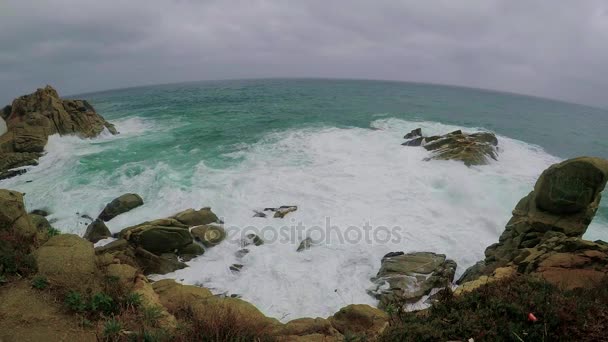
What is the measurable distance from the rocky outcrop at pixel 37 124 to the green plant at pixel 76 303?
2266cm

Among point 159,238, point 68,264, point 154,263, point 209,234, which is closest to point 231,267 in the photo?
point 209,234

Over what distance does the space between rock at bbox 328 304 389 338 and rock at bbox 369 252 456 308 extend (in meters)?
1.87

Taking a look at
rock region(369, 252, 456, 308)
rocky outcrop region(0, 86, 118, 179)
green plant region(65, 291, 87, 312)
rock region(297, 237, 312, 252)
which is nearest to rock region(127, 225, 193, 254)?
rock region(297, 237, 312, 252)

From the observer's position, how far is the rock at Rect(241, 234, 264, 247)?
45.9 feet

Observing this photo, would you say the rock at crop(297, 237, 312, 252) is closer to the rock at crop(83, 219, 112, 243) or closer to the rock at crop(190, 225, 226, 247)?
the rock at crop(190, 225, 226, 247)

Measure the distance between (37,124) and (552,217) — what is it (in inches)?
1490

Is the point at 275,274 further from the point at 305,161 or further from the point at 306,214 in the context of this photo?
the point at 305,161

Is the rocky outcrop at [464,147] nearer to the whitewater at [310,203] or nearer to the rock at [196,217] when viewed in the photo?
the whitewater at [310,203]

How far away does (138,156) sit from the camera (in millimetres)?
25734

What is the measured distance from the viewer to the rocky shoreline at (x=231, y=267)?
6.29m

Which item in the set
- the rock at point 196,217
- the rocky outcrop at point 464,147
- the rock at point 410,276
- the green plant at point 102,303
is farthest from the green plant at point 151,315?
the rocky outcrop at point 464,147

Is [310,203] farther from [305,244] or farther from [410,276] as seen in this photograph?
[410,276]

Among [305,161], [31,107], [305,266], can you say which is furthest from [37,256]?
[31,107]

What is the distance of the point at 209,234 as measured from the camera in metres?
14.2
